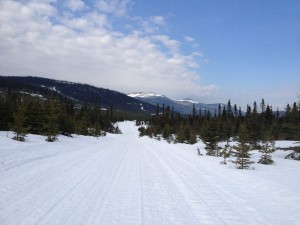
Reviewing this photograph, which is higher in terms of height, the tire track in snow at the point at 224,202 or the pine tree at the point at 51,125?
the pine tree at the point at 51,125

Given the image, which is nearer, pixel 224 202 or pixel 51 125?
pixel 224 202

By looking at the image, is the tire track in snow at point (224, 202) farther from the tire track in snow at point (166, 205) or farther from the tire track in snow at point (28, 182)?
the tire track in snow at point (28, 182)

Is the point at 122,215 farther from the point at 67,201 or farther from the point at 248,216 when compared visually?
the point at 248,216

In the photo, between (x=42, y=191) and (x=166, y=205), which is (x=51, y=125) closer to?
(x=42, y=191)

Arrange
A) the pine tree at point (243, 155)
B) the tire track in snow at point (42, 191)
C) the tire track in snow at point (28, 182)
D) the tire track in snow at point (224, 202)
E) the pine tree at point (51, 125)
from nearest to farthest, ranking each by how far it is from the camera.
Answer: the tire track in snow at point (224, 202), the tire track in snow at point (42, 191), the tire track in snow at point (28, 182), the pine tree at point (243, 155), the pine tree at point (51, 125)

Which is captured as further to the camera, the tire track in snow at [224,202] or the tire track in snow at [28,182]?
the tire track in snow at [28,182]

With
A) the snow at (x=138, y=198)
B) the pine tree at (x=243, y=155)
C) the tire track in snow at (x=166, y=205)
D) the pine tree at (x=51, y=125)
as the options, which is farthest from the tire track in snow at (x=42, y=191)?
the pine tree at (x=51, y=125)

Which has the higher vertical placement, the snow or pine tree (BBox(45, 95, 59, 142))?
pine tree (BBox(45, 95, 59, 142))

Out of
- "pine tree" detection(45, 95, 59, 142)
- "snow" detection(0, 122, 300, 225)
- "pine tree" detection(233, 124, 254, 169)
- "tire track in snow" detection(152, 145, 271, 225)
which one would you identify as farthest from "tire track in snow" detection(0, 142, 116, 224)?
"pine tree" detection(45, 95, 59, 142)

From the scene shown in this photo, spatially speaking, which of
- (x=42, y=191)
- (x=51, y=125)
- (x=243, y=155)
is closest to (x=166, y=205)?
(x=42, y=191)

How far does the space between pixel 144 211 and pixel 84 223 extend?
1.67 metres

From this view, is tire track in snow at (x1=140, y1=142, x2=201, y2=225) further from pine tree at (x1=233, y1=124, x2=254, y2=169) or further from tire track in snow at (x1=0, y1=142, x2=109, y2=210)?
pine tree at (x1=233, y1=124, x2=254, y2=169)

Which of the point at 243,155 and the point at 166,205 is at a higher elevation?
the point at 243,155

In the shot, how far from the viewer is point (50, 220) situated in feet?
20.1
